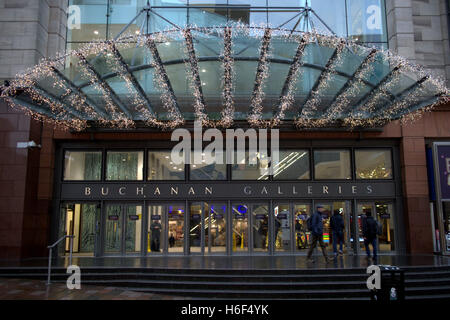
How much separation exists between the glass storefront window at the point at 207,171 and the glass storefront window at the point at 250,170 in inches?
16.3

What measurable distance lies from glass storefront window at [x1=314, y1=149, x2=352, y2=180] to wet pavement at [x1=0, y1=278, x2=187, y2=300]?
9.03 meters

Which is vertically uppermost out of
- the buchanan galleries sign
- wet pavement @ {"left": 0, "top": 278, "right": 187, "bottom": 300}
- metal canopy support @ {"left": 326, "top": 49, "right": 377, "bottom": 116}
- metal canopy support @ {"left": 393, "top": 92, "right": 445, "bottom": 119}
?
metal canopy support @ {"left": 326, "top": 49, "right": 377, "bottom": 116}

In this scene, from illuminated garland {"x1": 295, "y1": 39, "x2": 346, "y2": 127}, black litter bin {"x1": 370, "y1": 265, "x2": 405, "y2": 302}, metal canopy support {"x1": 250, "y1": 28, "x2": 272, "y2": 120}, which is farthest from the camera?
illuminated garland {"x1": 295, "y1": 39, "x2": 346, "y2": 127}

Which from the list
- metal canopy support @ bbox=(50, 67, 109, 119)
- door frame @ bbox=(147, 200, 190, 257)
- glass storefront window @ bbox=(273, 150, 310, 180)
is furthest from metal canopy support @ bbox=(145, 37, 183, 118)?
glass storefront window @ bbox=(273, 150, 310, 180)

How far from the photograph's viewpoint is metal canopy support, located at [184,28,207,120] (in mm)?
10320

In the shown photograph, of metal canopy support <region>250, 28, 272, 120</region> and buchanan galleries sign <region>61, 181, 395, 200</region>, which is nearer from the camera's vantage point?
metal canopy support <region>250, 28, 272, 120</region>

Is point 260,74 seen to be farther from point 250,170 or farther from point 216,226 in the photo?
point 216,226

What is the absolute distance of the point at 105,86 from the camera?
40.3ft

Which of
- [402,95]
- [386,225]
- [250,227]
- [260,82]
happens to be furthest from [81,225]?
[402,95]

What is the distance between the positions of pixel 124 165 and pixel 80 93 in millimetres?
4215

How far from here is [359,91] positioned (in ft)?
42.3

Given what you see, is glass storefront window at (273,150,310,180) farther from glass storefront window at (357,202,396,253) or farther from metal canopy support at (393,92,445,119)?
metal canopy support at (393,92,445,119)
